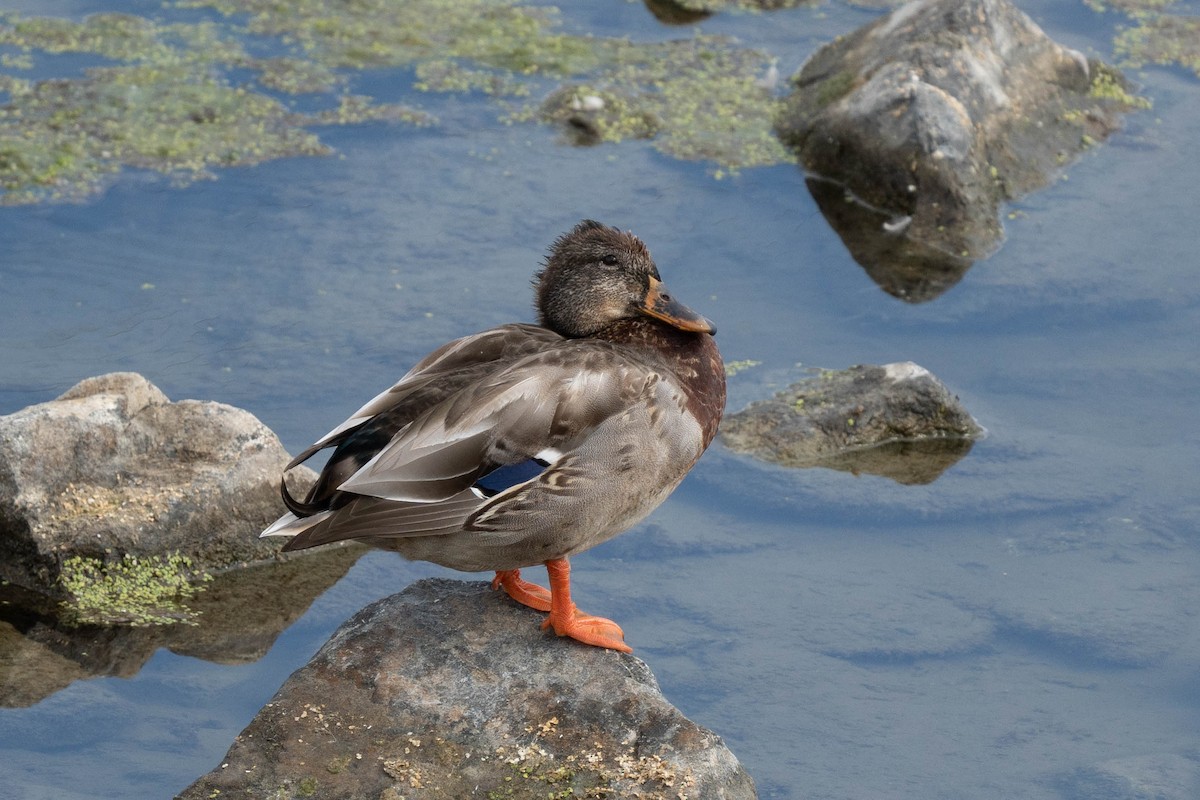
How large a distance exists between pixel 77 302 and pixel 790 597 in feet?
12.0

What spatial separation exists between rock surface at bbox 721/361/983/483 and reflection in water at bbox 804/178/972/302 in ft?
3.61

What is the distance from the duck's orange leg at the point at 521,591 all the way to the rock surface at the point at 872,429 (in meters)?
1.91

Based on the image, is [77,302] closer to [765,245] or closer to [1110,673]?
[765,245]

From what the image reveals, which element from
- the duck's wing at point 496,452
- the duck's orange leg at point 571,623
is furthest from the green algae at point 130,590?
the duck's orange leg at point 571,623

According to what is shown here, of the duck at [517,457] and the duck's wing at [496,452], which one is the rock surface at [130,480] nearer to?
the duck at [517,457]

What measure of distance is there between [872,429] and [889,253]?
1.61 m

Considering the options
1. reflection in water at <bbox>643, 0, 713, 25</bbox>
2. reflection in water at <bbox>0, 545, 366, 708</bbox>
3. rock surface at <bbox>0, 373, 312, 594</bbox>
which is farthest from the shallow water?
reflection in water at <bbox>643, 0, 713, 25</bbox>

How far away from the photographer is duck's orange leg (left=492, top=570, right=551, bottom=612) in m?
4.79

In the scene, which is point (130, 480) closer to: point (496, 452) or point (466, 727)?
point (496, 452)

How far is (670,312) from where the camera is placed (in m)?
4.93

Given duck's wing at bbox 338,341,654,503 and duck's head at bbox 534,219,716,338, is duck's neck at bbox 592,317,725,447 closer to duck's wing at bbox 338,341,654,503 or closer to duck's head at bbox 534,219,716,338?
duck's head at bbox 534,219,716,338

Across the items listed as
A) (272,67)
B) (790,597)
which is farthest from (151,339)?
(790,597)

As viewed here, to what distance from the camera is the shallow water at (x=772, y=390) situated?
17.1 feet

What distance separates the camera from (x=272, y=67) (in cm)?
906
